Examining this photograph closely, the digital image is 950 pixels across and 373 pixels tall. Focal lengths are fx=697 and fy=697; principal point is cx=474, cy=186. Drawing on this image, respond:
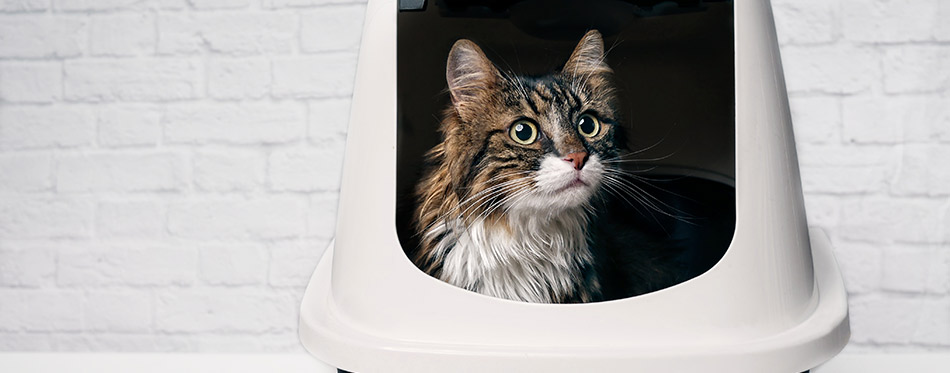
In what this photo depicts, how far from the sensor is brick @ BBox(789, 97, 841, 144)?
99 cm

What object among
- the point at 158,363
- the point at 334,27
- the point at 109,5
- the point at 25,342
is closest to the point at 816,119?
the point at 334,27

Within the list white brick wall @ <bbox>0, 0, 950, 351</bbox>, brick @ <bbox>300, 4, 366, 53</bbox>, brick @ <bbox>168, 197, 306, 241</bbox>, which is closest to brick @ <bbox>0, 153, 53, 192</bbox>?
white brick wall @ <bbox>0, 0, 950, 351</bbox>

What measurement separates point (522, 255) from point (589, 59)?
154 mm

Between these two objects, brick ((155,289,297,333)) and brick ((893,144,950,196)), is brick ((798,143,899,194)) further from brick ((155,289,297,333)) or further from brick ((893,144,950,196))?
brick ((155,289,297,333))

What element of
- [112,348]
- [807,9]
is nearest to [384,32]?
[807,9]

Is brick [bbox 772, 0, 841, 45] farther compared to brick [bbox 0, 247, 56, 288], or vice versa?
brick [bbox 0, 247, 56, 288]

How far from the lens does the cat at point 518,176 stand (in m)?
0.51

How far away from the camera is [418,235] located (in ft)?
1.72

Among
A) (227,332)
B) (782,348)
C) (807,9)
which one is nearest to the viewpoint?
(782,348)

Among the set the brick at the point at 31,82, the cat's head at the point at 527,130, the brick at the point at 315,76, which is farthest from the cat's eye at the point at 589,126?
the brick at the point at 31,82

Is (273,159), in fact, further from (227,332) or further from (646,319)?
(646,319)

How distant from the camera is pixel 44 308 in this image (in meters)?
1.11

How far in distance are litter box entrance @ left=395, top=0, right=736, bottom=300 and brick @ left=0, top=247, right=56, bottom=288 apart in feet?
2.82

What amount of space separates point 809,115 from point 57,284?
1174 millimetres
